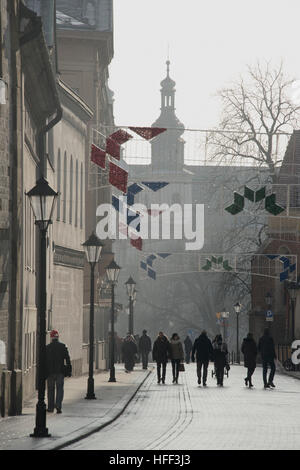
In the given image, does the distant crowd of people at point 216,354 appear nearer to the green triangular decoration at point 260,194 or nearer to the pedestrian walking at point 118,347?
the green triangular decoration at point 260,194

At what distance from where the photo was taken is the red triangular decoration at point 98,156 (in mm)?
40500

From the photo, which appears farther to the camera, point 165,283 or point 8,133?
point 165,283

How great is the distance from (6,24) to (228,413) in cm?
803

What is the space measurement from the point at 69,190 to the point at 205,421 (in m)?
22.1

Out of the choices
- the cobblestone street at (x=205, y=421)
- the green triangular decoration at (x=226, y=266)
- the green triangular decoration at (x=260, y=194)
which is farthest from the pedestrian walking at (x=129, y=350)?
the green triangular decoration at (x=226, y=266)

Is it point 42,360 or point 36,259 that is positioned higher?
point 36,259

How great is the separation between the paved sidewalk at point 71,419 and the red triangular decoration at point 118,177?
23.5 feet

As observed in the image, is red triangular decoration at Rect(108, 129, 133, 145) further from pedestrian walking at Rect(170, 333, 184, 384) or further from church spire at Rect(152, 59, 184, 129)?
church spire at Rect(152, 59, 184, 129)

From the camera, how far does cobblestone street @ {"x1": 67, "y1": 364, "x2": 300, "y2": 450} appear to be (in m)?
17.2

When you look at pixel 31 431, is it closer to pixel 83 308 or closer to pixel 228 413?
pixel 228 413

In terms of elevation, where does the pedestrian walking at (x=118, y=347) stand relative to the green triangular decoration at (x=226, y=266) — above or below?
below

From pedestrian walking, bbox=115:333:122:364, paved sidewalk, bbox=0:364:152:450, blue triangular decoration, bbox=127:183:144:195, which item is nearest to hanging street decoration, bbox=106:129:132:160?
blue triangular decoration, bbox=127:183:144:195

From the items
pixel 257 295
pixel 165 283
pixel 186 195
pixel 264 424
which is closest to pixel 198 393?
pixel 264 424

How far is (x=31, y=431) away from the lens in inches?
754
